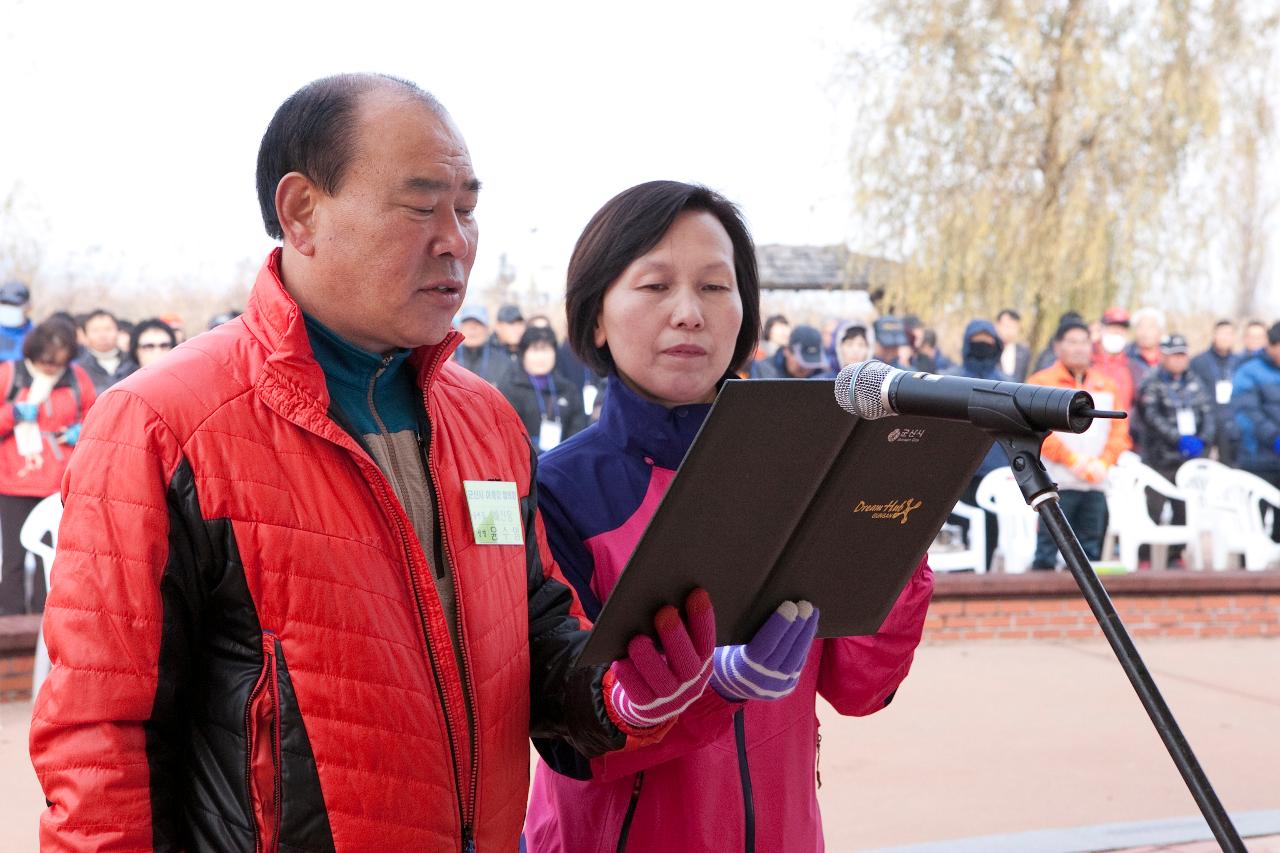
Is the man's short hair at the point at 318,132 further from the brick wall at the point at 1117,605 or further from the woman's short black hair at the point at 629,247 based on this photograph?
the brick wall at the point at 1117,605

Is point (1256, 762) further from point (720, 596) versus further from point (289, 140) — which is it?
point (289, 140)

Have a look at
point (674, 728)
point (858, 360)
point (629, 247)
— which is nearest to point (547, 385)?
point (858, 360)

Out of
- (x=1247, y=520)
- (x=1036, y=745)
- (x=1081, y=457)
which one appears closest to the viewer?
(x=1036, y=745)

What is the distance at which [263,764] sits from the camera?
158 cm

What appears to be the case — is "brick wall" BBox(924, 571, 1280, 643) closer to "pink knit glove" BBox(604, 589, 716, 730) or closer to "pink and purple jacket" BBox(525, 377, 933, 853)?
"pink and purple jacket" BBox(525, 377, 933, 853)

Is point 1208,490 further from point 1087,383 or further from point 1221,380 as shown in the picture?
point 1087,383

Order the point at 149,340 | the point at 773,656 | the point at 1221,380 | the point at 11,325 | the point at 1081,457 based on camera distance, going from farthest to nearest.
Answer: the point at 1221,380 < the point at 1081,457 < the point at 149,340 < the point at 11,325 < the point at 773,656

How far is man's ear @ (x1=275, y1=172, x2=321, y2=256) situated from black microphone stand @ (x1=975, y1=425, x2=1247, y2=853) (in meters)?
0.98

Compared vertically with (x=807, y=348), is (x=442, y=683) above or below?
above

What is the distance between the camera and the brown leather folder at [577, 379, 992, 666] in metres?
1.67

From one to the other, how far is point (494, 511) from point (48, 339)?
6549mm

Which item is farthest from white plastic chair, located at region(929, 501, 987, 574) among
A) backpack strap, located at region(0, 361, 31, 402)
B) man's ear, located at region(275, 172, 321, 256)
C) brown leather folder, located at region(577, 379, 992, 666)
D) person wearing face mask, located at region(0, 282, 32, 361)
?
man's ear, located at region(275, 172, 321, 256)

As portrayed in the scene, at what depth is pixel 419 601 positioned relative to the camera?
5.68 ft

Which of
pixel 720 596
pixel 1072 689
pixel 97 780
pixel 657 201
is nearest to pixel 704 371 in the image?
pixel 657 201
